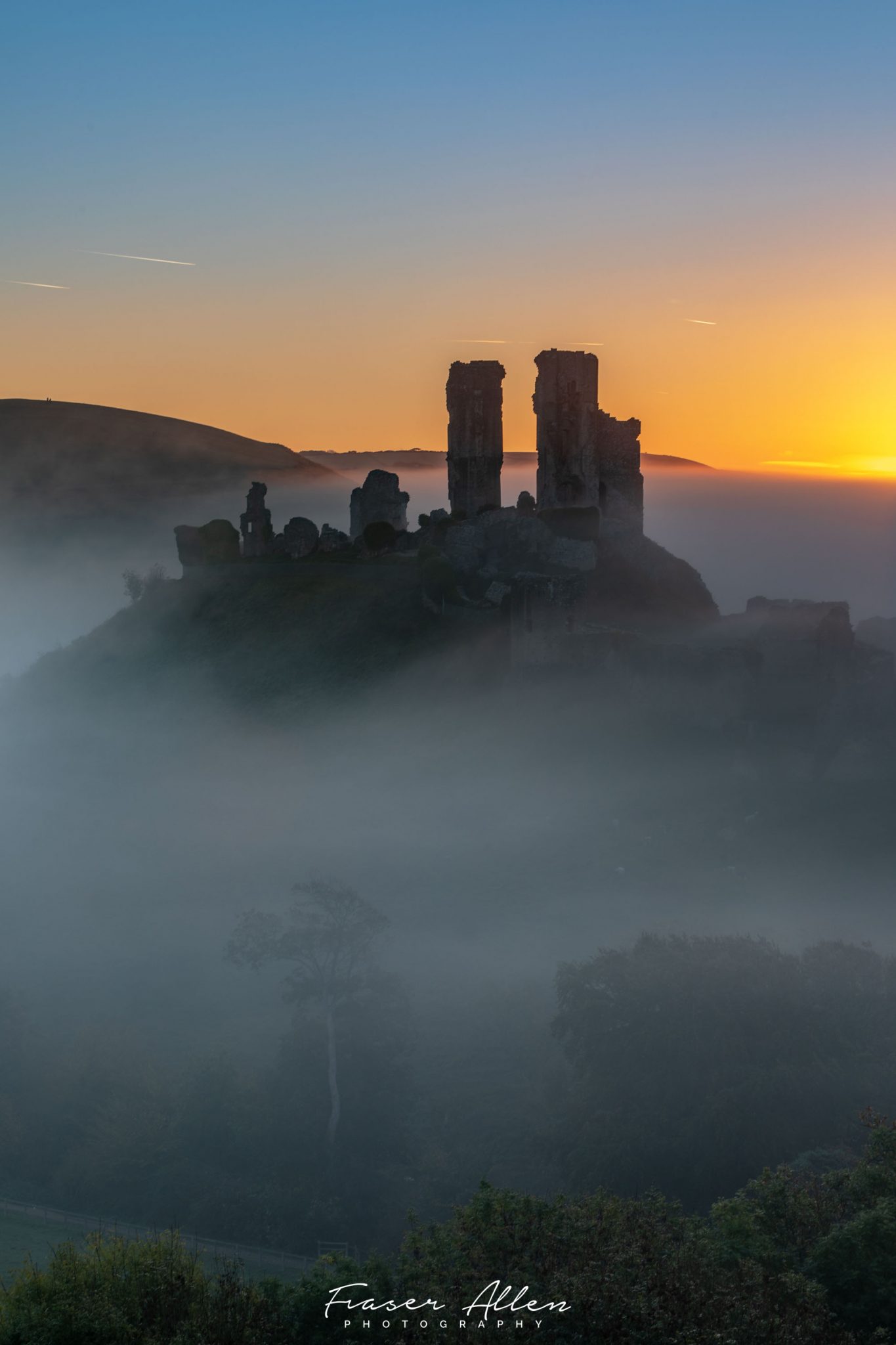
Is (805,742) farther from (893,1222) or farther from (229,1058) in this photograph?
(893,1222)

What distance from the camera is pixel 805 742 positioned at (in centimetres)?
5075

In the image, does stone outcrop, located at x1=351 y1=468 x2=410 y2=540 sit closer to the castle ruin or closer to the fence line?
the castle ruin

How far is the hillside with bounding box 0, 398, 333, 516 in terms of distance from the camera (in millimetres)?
125812

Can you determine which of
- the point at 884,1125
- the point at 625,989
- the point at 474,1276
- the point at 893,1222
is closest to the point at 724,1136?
the point at 625,989

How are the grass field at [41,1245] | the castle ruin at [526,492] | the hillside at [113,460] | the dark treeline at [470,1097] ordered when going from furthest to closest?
the hillside at [113,460]
the castle ruin at [526,492]
the dark treeline at [470,1097]
the grass field at [41,1245]

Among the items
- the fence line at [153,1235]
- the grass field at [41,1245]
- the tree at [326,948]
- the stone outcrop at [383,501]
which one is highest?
the stone outcrop at [383,501]

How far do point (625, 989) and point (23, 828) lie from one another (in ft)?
105

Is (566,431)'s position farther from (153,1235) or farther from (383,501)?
(153,1235)

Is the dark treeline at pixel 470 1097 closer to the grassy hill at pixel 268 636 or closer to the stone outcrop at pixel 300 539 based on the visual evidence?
the grassy hill at pixel 268 636

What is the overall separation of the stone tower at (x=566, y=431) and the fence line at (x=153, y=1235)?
33605mm

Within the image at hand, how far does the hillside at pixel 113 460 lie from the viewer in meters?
126

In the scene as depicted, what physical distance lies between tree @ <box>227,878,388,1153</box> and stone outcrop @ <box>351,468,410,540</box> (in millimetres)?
22160

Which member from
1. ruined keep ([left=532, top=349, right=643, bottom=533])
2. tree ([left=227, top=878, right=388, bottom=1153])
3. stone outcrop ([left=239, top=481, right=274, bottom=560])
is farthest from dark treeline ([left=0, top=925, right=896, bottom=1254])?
stone outcrop ([left=239, top=481, right=274, bottom=560])

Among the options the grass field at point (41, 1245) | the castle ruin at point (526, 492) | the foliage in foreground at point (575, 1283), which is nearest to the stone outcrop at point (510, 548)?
the castle ruin at point (526, 492)
